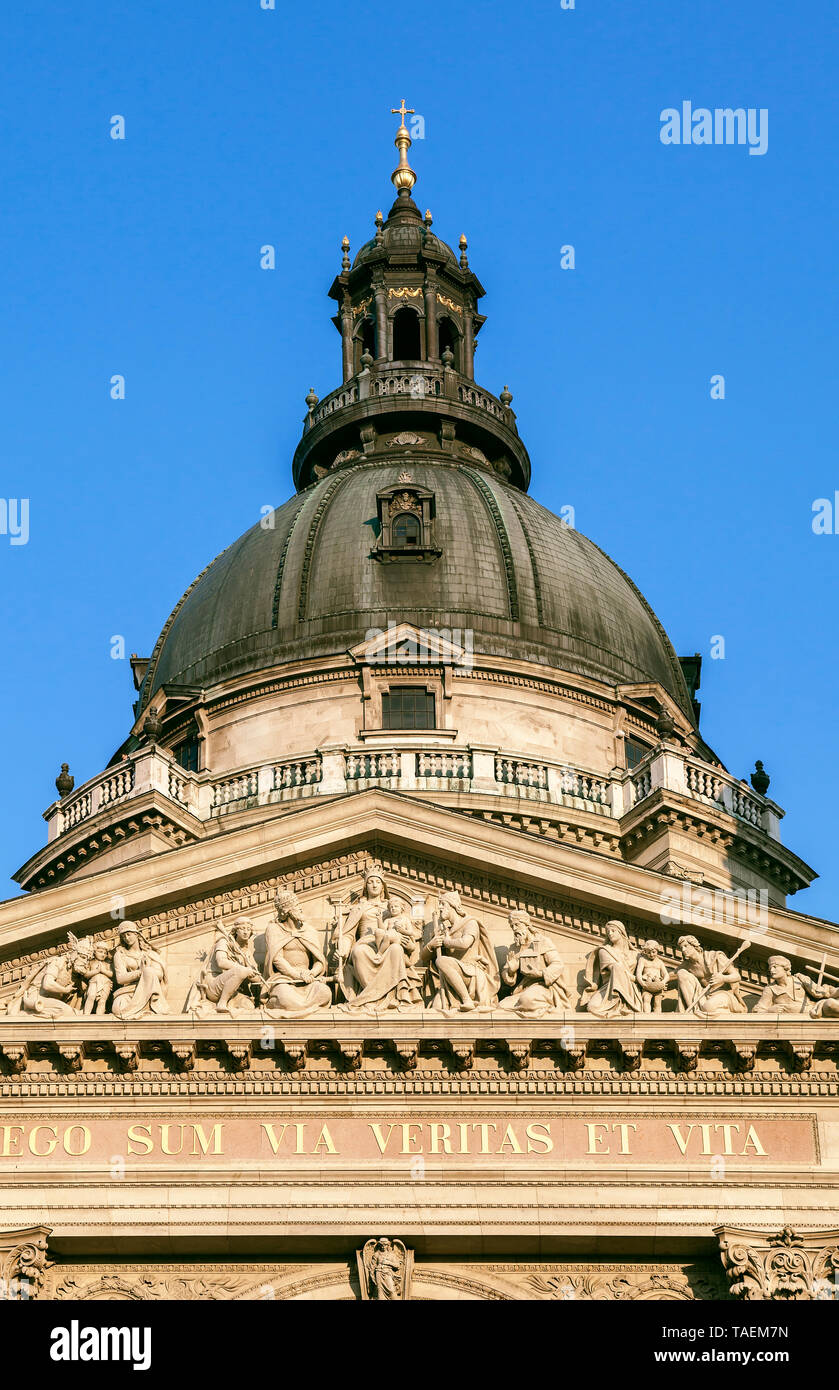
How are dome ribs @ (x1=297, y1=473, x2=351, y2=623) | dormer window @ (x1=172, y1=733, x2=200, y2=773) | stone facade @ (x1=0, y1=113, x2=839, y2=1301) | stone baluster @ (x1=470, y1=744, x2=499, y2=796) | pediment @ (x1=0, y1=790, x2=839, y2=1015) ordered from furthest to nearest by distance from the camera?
dome ribs @ (x1=297, y1=473, x2=351, y2=623), dormer window @ (x1=172, y1=733, x2=200, y2=773), stone baluster @ (x1=470, y1=744, x2=499, y2=796), pediment @ (x1=0, y1=790, x2=839, y2=1015), stone facade @ (x1=0, y1=113, x2=839, y2=1301)

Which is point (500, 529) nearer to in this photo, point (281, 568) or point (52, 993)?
point (281, 568)

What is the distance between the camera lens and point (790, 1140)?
31.0 meters

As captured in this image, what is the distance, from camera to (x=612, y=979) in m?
31.7

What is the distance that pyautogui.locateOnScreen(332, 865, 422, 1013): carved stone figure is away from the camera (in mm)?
31578

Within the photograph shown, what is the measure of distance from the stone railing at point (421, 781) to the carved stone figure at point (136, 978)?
1600 cm

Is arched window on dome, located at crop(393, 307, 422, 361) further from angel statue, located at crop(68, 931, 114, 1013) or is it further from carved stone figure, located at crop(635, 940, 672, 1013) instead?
carved stone figure, located at crop(635, 940, 672, 1013)

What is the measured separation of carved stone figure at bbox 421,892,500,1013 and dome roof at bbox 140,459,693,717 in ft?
72.0

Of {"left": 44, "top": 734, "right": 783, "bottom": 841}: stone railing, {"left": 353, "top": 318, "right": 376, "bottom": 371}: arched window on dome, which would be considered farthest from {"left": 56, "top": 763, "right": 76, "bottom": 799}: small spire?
{"left": 353, "top": 318, "right": 376, "bottom": 371}: arched window on dome

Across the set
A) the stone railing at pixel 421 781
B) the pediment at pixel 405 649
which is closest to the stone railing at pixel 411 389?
the pediment at pixel 405 649

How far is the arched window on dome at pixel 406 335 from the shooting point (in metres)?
67.4
